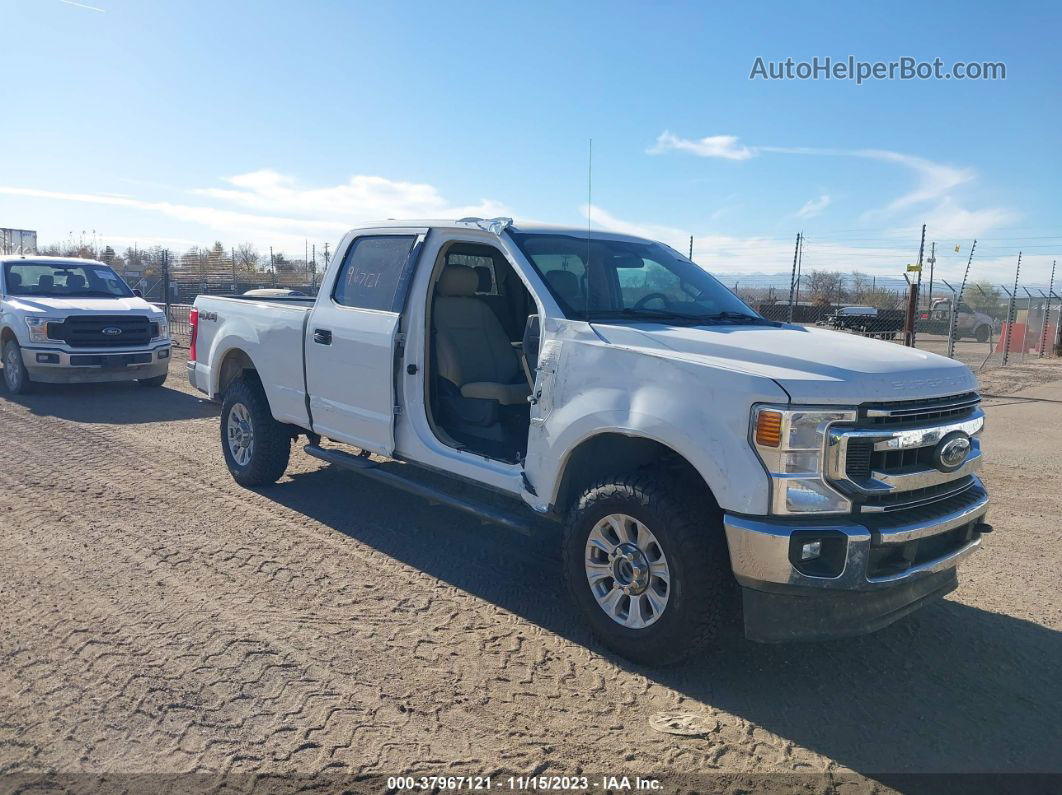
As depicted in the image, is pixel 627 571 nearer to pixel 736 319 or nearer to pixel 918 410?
pixel 918 410

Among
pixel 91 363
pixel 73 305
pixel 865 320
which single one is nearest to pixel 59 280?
pixel 73 305

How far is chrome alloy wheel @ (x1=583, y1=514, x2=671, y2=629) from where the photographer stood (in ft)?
11.9

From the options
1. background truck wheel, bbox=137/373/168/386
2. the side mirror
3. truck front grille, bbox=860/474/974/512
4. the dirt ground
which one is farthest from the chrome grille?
background truck wheel, bbox=137/373/168/386

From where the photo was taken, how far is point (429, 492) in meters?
4.93

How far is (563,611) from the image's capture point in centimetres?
437

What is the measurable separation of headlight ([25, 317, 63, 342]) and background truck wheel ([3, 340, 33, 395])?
0.32 meters

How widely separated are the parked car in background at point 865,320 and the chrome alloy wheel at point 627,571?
69.0 feet

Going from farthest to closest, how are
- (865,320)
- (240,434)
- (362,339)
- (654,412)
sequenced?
(865,320)
(240,434)
(362,339)
(654,412)

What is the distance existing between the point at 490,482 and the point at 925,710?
2351mm

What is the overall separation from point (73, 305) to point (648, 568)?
33.4ft

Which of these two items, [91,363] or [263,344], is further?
[91,363]

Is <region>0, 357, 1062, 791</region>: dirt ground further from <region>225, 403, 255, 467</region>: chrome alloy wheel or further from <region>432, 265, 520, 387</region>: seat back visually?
<region>432, 265, 520, 387</region>: seat back

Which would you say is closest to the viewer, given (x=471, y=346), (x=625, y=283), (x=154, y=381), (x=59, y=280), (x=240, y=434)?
(x=625, y=283)

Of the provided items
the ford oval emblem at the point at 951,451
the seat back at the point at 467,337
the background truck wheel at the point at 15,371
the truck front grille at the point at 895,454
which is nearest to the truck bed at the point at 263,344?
the seat back at the point at 467,337
